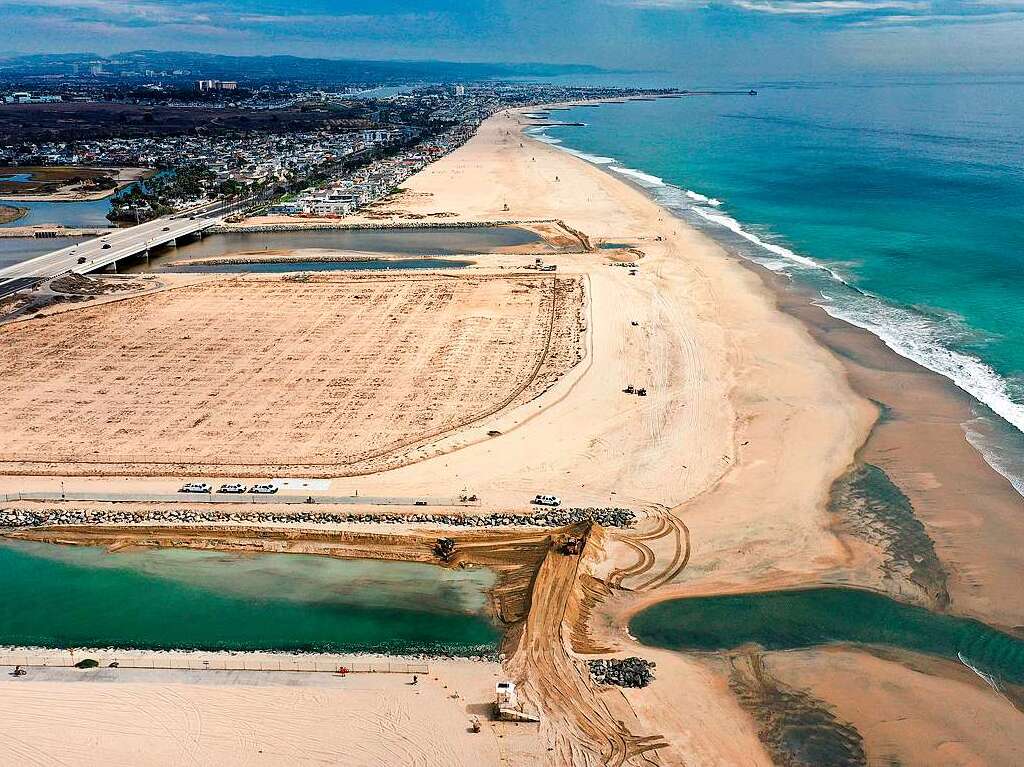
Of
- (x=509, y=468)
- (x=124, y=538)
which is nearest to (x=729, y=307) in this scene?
(x=509, y=468)

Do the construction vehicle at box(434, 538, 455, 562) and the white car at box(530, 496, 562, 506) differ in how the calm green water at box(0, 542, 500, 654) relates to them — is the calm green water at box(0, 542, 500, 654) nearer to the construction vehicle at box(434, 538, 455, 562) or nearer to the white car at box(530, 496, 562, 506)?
the construction vehicle at box(434, 538, 455, 562)

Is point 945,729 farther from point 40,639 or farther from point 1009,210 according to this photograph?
point 1009,210

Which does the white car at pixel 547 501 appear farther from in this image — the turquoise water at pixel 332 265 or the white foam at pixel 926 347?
the turquoise water at pixel 332 265

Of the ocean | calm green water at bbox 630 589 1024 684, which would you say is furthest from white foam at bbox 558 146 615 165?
calm green water at bbox 630 589 1024 684

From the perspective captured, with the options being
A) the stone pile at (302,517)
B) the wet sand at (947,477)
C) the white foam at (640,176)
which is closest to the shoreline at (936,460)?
the wet sand at (947,477)

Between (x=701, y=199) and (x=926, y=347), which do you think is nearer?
(x=926, y=347)

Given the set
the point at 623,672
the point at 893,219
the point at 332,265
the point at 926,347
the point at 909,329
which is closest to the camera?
the point at 623,672

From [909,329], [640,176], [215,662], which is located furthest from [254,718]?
[640,176]

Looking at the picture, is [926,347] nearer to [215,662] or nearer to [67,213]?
[215,662]
